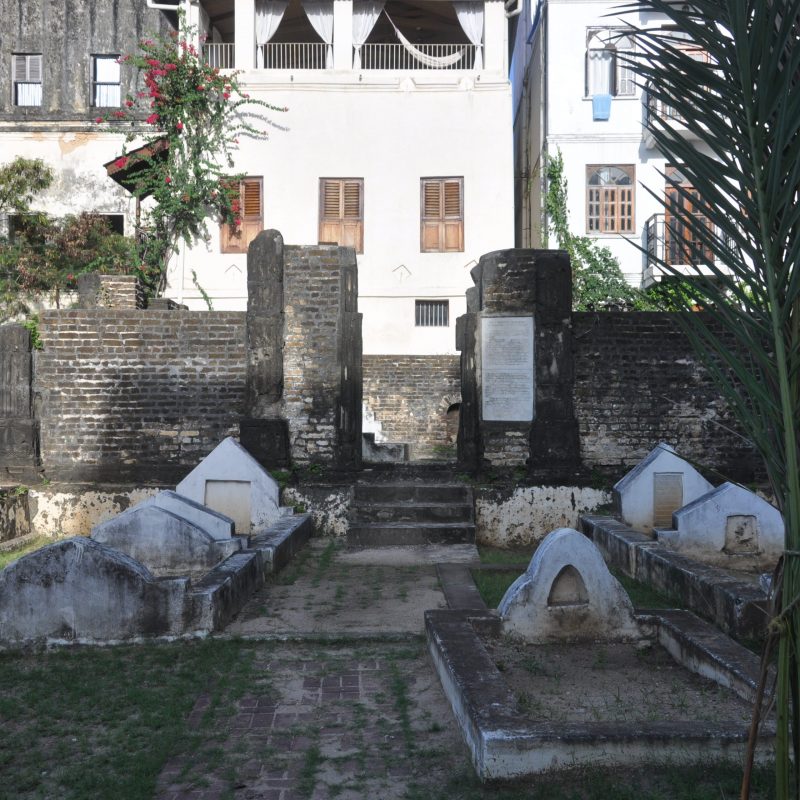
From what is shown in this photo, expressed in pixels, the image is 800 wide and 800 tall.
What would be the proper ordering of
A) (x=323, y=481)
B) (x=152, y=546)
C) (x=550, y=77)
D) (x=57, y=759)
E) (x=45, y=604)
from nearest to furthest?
1. (x=57, y=759)
2. (x=45, y=604)
3. (x=152, y=546)
4. (x=323, y=481)
5. (x=550, y=77)

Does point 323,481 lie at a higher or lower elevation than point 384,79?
lower

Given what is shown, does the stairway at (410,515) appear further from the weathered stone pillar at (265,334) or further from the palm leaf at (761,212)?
the palm leaf at (761,212)

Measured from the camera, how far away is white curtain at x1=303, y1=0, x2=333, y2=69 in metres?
17.9

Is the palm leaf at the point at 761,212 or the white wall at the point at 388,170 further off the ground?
the white wall at the point at 388,170

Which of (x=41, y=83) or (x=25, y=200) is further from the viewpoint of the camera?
(x=41, y=83)

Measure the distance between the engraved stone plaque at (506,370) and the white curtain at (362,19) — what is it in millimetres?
9841

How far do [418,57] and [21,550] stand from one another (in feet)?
43.6

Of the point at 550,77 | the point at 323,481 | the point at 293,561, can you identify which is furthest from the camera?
the point at 550,77

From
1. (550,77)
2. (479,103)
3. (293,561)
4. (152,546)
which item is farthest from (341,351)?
(550,77)

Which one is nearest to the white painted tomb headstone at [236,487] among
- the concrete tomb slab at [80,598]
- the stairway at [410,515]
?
the stairway at [410,515]

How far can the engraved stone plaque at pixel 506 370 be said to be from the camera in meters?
10.6

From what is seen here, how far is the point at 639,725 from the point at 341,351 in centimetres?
740

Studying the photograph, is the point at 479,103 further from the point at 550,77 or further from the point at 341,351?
the point at 341,351

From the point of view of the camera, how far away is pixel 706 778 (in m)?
3.42
